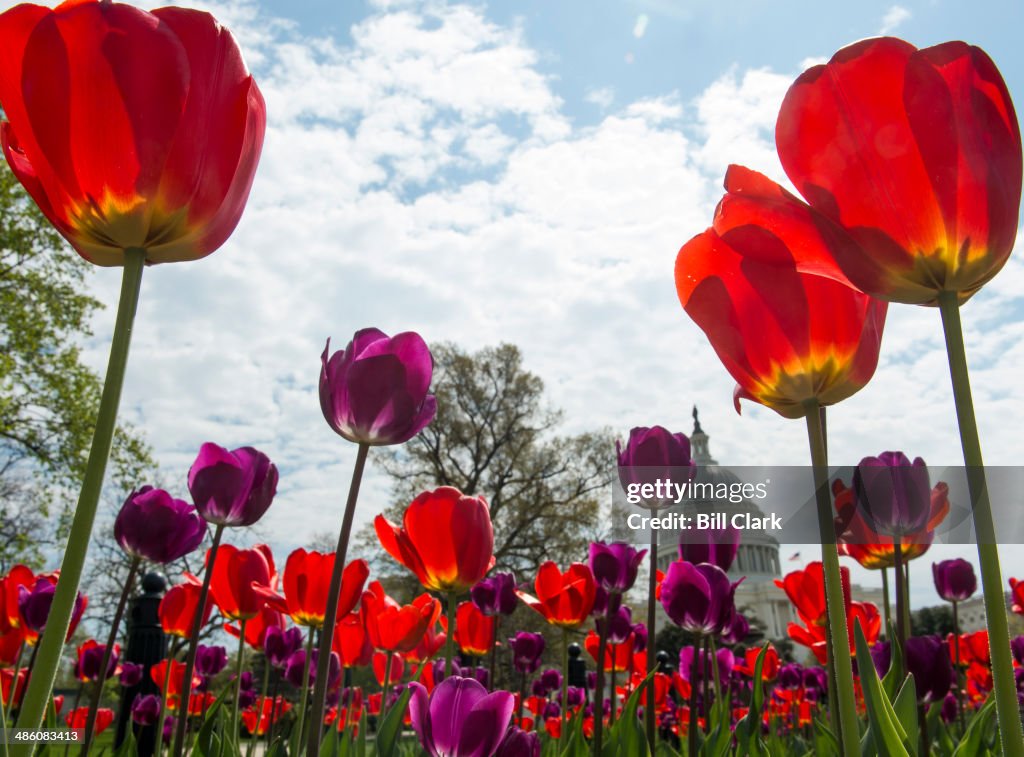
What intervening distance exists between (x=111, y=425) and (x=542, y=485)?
22.5 m

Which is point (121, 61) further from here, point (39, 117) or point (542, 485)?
point (542, 485)

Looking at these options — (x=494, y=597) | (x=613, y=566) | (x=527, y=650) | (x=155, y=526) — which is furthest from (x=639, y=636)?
(x=155, y=526)

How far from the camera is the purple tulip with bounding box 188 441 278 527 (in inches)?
54.1

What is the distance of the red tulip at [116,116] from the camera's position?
643 mm

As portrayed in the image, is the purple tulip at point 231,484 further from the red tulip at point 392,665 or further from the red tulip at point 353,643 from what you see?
the red tulip at point 392,665

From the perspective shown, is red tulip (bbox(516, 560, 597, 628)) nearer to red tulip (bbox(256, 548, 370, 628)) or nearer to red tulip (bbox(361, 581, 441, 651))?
red tulip (bbox(361, 581, 441, 651))

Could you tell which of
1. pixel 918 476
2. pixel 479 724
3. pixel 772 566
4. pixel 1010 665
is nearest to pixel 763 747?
pixel 918 476

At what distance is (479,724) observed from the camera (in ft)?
3.14

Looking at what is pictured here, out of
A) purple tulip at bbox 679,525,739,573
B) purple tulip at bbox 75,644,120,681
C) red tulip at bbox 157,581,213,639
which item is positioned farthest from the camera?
purple tulip at bbox 75,644,120,681

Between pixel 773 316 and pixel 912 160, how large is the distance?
0.68ft

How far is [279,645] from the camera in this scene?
2418mm

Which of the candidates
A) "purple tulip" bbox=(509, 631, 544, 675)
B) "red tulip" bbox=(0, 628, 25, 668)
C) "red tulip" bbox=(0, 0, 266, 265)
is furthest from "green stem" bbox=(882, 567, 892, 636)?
"red tulip" bbox=(0, 628, 25, 668)

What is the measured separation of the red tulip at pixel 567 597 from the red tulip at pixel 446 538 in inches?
23.6

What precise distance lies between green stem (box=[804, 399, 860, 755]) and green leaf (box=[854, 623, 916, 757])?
74 millimetres
